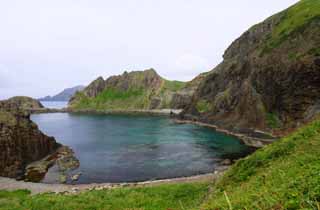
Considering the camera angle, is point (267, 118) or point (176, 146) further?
point (267, 118)

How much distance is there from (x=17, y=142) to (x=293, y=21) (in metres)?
107

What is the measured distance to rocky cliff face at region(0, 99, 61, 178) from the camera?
57.7m

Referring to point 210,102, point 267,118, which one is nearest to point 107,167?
point 267,118

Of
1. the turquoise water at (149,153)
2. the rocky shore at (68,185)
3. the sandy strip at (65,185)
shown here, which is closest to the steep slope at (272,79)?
the turquoise water at (149,153)

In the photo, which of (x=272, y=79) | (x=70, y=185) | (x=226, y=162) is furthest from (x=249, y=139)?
(x=70, y=185)

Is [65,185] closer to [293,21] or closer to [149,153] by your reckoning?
[149,153]

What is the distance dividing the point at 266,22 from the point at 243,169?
12574 centimetres

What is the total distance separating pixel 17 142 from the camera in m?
62.6

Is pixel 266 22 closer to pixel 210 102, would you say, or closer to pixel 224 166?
pixel 210 102

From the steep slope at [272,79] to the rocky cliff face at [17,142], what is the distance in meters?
60.9

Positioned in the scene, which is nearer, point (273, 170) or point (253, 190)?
point (253, 190)

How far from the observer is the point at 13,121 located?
2544 inches

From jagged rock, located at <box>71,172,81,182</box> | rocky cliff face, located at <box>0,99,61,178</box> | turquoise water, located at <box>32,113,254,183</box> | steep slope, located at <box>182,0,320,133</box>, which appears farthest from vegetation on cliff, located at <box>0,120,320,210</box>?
steep slope, located at <box>182,0,320,133</box>

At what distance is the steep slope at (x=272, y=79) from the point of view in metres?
84.9
